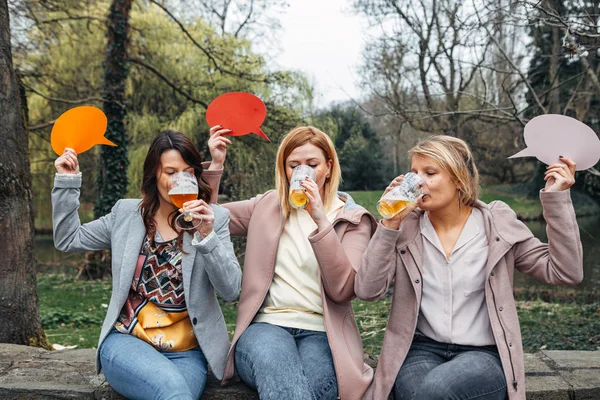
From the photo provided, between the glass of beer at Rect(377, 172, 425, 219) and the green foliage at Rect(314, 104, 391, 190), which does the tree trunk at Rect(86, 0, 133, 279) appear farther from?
the green foliage at Rect(314, 104, 391, 190)

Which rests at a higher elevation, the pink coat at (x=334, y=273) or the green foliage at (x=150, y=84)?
the green foliage at (x=150, y=84)

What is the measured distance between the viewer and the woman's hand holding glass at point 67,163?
2.43 metres

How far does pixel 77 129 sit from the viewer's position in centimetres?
253

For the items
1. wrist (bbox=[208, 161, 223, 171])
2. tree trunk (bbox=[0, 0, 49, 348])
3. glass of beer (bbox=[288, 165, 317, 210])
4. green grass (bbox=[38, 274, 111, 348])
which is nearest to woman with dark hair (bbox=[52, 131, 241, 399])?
wrist (bbox=[208, 161, 223, 171])

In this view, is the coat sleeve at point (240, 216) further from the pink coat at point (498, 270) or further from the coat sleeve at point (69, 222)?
the pink coat at point (498, 270)

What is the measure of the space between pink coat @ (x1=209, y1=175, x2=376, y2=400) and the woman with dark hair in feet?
0.46

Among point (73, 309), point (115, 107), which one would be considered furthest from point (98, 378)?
point (115, 107)

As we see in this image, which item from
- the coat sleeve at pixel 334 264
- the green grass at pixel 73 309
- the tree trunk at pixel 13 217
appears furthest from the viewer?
the green grass at pixel 73 309

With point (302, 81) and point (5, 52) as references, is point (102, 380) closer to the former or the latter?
point (5, 52)

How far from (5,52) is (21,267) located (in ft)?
4.53

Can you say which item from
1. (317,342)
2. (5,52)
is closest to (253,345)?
(317,342)

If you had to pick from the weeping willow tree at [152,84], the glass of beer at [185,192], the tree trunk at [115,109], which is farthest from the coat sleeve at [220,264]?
the weeping willow tree at [152,84]

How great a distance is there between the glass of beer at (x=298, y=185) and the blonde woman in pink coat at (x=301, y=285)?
0.11 feet

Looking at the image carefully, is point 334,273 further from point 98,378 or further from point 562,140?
point 98,378
